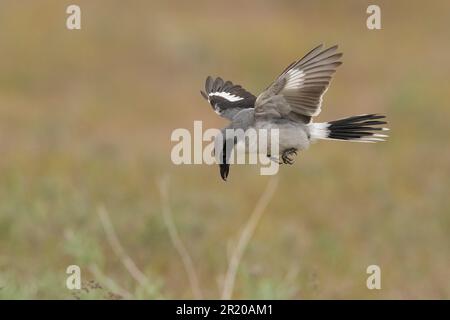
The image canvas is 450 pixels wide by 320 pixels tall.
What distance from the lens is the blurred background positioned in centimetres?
720

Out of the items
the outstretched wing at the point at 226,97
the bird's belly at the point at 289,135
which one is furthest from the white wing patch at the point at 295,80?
the outstretched wing at the point at 226,97

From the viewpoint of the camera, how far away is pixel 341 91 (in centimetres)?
1241

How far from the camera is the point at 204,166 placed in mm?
9852

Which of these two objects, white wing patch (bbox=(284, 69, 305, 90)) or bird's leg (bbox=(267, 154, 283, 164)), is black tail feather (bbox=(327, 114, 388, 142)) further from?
bird's leg (bbox=(267, 154, 283, 164))

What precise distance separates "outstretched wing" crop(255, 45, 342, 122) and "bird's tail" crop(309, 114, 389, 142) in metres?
0.11

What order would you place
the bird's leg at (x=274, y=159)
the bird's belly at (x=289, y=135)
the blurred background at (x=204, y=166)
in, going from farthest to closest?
the blurred background at (x=204, y=166)
the bird's belly at (x=289, y=135)
the bird's leg at (x=274, y=159)

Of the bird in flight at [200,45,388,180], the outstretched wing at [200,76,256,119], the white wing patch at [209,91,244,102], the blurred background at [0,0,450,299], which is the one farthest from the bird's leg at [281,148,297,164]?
the blurred background at [0,0,450,299]

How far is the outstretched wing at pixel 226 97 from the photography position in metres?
4.05

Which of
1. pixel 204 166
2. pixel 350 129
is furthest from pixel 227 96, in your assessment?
pixel 204 166

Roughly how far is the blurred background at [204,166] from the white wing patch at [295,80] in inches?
59.9

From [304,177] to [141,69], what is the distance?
3.61 m

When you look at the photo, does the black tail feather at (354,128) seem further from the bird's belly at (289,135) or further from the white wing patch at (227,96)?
the white wing patch at (227,96)
